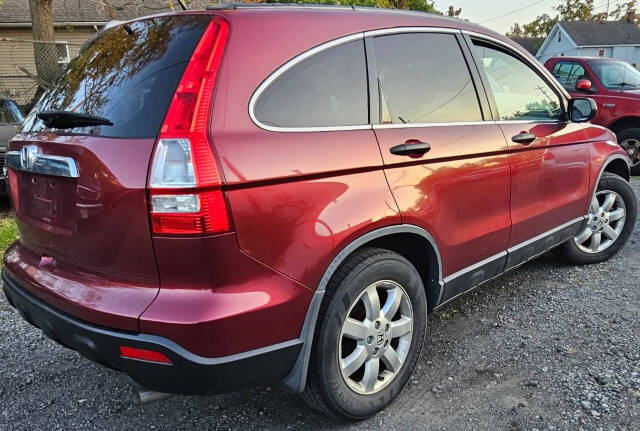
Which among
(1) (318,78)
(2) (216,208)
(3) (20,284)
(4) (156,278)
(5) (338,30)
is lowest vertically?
(3) (20,284)

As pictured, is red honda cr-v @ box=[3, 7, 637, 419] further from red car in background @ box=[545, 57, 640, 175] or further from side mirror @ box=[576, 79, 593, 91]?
red car in background @ box=[545, 57, 640, 175]

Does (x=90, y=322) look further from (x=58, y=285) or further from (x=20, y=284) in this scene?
(x=20, y=284)

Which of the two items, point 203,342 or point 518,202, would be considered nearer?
point 203,342

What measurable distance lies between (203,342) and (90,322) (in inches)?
19.1

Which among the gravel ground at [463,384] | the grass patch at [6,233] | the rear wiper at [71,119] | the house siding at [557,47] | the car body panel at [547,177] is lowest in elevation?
the grass patch at [6,233]

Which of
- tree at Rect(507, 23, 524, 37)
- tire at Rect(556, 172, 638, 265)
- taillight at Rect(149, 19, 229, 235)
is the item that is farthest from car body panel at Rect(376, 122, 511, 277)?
tree at Rect(507, 23, 524, 37)

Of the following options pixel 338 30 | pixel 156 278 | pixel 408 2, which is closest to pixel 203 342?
pixel 156 278

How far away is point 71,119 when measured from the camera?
2.10 meters

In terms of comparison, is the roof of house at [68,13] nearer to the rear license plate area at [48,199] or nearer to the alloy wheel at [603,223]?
the alloy wheel at [603,223]

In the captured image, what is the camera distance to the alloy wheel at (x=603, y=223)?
433cm

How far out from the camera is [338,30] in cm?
235

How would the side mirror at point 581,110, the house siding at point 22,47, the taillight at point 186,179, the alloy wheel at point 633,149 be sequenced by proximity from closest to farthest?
the taillight at point 186,179
the side mirror at point 581,110
the alloy wheel at point 633,149
the house siding at point 22,47

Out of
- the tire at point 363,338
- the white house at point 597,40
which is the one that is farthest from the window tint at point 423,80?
the white house at point 597,40

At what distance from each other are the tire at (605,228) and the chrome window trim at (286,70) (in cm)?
283
